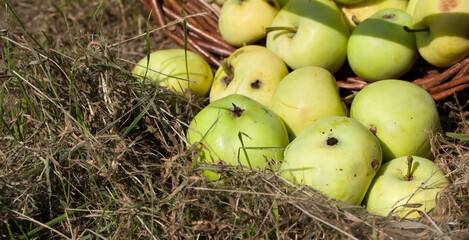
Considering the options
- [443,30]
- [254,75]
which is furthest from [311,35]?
[443,30]

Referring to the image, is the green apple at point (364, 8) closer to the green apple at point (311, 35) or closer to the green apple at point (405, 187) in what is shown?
the green apple at point (311, 35)

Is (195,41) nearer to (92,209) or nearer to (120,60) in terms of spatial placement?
(120,60)

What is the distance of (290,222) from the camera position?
1.44 metres

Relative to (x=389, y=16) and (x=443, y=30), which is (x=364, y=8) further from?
(x=443, y=30)

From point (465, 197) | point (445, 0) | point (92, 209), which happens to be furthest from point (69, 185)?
point (445, 0)

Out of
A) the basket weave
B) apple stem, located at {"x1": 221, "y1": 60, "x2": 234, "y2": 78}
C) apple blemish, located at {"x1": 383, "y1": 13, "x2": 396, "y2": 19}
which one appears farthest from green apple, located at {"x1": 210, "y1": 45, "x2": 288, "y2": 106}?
apple blemish, located at {"x1": 383, "y1": 13, "x2": 396, "y2": 19}

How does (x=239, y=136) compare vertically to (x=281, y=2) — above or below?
below

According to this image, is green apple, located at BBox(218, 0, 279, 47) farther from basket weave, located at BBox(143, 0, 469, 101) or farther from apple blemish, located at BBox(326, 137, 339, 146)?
apple blemish, located at BBox(326, 137, 339, 146)

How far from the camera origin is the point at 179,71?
225 cm

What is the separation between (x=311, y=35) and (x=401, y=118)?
2.07 ft

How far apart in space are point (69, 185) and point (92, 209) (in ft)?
0.45

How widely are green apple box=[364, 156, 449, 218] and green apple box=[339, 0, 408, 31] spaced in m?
0.90

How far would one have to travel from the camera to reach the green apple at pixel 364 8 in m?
2.22

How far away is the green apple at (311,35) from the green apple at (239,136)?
0.47m
